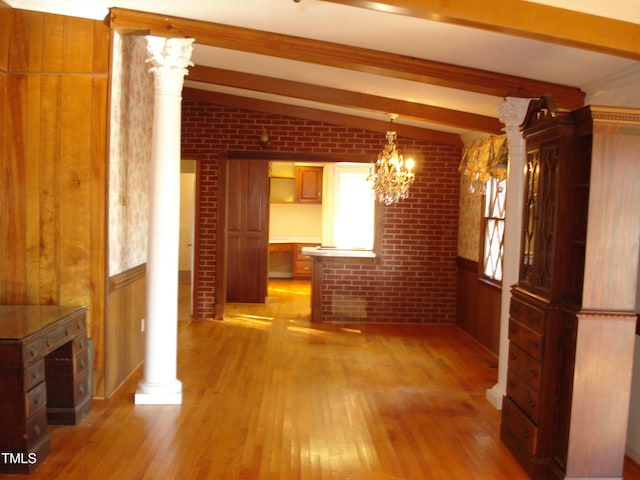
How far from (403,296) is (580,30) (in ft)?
16.5

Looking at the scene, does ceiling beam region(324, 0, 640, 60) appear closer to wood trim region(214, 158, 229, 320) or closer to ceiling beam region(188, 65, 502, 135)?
ceiling beam region(188, 65, 502, 135)

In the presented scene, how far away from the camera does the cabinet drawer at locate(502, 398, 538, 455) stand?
131 inches

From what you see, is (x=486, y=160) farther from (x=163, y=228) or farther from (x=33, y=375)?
(x=33, y=375)

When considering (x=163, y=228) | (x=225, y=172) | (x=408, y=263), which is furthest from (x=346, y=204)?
(x=163, y=228)

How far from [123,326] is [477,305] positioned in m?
4.03

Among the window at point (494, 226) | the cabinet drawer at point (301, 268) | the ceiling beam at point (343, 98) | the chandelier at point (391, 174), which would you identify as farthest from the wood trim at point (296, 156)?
the cabinet drawer at point (301, 268)

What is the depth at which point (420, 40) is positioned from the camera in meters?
3.79

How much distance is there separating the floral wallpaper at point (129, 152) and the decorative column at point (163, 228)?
0.30m

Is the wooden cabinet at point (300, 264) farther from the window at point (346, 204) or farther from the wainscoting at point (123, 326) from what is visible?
the wainscoting at point (123, 326)

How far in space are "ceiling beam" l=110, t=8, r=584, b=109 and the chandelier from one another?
2.39 metres

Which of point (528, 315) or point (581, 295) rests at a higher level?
point (581, 295)

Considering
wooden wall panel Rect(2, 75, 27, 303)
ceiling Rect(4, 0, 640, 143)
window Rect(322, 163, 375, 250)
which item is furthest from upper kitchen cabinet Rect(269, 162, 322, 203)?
wooden wall panel Rect(2, 75, 27, 303)

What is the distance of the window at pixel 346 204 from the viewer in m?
9.69

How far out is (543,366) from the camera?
3.28 m
